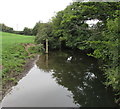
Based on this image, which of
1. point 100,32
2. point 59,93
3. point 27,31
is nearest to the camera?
point 59,93

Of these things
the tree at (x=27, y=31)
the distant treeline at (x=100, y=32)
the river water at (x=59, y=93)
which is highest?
the tree at (x=27, y=31)

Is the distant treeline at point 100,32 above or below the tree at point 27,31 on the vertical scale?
below

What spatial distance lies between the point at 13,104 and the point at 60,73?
11.0 feet

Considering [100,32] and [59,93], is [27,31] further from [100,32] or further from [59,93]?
[59,93]

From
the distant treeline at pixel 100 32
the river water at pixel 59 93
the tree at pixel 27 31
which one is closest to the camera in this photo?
the distant treeline at pixel 100 32

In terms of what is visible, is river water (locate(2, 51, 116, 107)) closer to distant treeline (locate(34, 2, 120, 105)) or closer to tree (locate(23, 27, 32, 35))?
distant treeline (locate(34, 2, 120, 105))

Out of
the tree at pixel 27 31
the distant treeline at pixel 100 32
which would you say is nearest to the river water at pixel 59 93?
the distant treeline at pixel 100 32

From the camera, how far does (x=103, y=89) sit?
490cm

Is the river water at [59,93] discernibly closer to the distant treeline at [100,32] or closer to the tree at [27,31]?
the distant treeline at [100,32]

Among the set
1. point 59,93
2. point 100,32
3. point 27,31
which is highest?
point 27,31

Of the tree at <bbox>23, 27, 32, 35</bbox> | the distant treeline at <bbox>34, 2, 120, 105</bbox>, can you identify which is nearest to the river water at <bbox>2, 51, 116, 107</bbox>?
the distant treeline at <bbox>34, 2, 120, 105</bbox>

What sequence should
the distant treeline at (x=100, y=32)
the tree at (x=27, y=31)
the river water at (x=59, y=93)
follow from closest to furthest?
the distant treeline at (x=100, y=32), the river water at (x=59, y=93), the tree at (x=27, y=31)

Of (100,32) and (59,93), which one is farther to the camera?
(100,32)

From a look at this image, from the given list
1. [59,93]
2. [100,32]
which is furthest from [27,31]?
[59,93]
